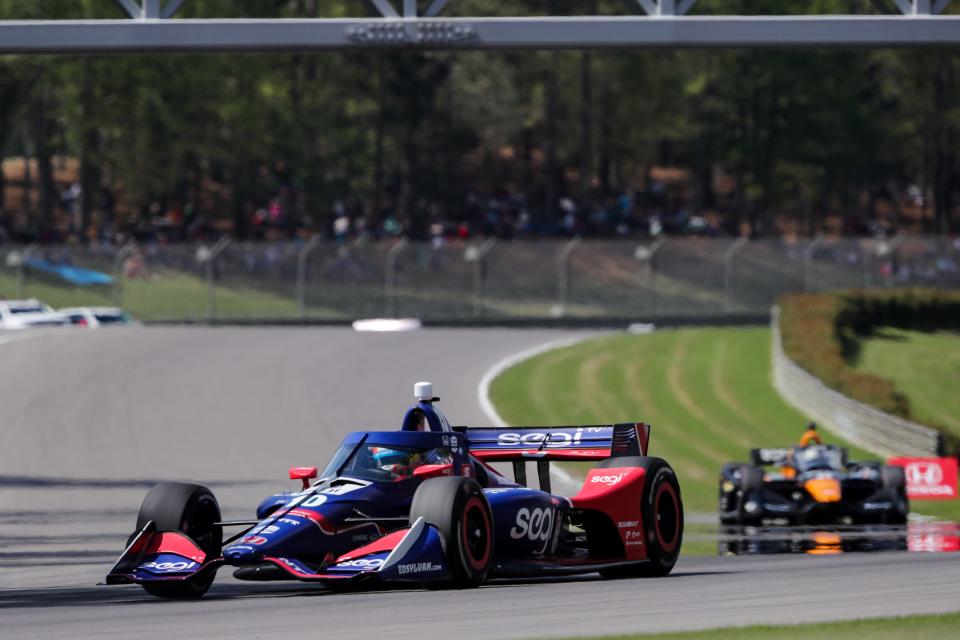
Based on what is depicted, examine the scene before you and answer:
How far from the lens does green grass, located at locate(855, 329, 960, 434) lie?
36812mm

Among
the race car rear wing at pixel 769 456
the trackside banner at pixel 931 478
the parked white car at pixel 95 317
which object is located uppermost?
the parked white car at pixel 95 317

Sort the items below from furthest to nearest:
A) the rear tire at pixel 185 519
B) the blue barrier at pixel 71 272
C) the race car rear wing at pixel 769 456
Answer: the blue barrier at pixel 71 272, the race car rear wing at pixel 769 456, the rear tire at pixel 185 519

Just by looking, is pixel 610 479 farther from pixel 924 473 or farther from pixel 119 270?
pixel 119 270

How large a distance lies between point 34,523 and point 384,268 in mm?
27814

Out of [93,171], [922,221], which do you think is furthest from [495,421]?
[922,221]

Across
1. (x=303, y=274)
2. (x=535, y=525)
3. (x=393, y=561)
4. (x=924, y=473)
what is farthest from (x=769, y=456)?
(x=303, y=274)

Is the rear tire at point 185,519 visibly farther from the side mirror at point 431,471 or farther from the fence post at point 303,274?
the fence post at point 303,274

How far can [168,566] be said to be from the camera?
11828 mm

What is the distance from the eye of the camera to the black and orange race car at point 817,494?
21.8 meters

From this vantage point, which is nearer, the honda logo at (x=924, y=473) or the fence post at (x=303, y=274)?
the honda logo at (x=924, y=473)

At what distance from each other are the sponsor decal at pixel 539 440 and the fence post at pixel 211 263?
110 feet

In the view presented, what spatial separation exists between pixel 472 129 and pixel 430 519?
63.4 meters

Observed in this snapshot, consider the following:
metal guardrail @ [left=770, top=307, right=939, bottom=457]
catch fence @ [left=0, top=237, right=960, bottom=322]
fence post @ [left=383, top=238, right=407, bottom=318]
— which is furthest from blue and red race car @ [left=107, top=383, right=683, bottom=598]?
catch fence @ [left=0, top=237, right=960, bottom=322]

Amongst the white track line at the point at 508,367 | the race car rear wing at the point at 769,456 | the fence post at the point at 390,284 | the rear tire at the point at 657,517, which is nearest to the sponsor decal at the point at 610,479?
the rear tire at the point at 657,517
